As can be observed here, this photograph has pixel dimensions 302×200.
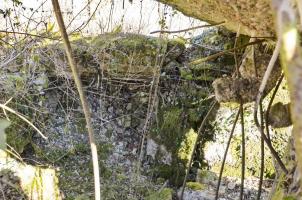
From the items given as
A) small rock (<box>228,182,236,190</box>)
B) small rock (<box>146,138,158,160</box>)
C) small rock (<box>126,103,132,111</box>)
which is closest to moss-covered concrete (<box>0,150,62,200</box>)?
small rock (<box>146,138,158,160</box>)

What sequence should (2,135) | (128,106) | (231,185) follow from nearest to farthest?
(2,135) < (231,185) < (128,106)

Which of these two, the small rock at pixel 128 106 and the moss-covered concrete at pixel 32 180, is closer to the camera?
the moss-covered concrete at pixel 32 180

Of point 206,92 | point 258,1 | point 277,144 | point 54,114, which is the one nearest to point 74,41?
point 54,114

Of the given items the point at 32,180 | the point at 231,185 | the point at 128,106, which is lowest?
the point at 231,185

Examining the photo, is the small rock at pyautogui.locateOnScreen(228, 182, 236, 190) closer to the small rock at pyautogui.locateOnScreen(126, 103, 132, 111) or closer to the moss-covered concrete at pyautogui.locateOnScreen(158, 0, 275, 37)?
the small rock at pyautogui.locateOnScreen(126, 103, 132, 111)

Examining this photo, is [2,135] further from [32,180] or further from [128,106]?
[128,106]

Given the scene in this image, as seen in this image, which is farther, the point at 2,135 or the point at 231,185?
the point at 231,185

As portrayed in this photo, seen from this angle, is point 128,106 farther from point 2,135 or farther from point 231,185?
point 2,135

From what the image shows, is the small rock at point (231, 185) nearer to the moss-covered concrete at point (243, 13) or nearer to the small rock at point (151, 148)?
the small rock at point (151, 148)

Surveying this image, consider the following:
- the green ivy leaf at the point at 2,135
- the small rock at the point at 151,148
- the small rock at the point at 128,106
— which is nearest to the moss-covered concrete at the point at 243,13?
the green ivy leaf at the point at 2,135

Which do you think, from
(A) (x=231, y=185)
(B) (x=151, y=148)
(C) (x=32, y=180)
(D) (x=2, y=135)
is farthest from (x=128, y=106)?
(D) (x=2, y=135)

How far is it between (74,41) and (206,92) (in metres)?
1.25

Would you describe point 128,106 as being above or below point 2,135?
above

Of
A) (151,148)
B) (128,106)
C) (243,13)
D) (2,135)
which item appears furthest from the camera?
(128,106)
